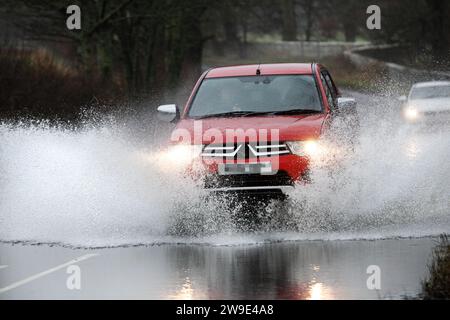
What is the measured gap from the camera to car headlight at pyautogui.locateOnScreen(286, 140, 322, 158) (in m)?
13.8

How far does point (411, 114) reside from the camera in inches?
1184

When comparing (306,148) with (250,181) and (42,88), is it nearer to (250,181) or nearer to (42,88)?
(250,181)

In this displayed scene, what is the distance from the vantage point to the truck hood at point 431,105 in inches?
1185

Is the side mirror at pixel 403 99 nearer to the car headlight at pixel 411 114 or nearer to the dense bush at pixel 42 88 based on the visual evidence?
the car headlight at pixel 411 114

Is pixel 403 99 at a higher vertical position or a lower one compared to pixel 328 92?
higher

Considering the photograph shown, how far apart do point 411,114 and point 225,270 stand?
19562 millimetres

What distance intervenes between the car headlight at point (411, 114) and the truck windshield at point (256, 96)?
14.7 m

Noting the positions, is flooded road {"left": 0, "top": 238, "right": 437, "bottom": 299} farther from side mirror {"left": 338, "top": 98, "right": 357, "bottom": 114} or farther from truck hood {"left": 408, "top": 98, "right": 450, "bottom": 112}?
truck hood {"left": 408, "top": 98, "right": 450, "bottom": 112}

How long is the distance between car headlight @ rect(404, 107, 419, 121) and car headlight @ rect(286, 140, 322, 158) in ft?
53.7

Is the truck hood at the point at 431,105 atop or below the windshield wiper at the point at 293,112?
atop

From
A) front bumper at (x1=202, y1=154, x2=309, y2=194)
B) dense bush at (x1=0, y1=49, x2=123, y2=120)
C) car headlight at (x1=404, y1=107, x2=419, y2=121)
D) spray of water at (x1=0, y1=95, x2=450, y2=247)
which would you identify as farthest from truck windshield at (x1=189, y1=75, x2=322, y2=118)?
car headlight at (x1=404, y1=107, x2=419, y2=121)

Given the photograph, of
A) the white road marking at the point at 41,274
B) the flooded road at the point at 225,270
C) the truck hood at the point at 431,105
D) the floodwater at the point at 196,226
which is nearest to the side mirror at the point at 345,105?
the floodwater at the point at 196,226

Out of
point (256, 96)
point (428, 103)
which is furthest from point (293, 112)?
point (428, 103)
